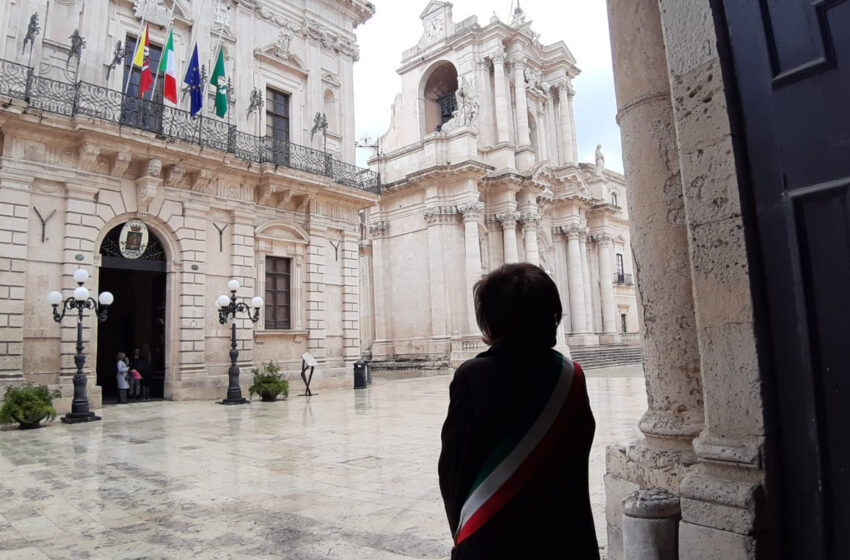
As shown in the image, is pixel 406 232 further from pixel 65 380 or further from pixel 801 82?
pixel 801 82

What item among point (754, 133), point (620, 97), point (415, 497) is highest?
point (620, 97)

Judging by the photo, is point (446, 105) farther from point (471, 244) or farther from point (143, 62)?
point (143, 62)

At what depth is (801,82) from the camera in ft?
7.72

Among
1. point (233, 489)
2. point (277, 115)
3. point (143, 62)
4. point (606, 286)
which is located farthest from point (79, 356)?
point (606, 286)

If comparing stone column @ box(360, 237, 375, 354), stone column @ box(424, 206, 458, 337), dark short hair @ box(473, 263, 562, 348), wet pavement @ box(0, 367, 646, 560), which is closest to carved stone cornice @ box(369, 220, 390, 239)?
stone column @ box(360, 237, 375, 354)

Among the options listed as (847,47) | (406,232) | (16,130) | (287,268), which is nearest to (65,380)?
(16,130)

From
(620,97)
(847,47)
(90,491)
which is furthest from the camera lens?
(90,491)

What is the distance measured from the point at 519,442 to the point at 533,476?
0.11 meters

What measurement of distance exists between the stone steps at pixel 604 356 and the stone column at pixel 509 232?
234 inches

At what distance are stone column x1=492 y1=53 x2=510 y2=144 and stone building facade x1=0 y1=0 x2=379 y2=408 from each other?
11.7 m

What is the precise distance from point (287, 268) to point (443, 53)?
20362 millimetres

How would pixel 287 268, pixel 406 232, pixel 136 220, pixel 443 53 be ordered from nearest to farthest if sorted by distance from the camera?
pixel 136 220 < pixel 287 268 < pixel 406 232 < pixel 443 53

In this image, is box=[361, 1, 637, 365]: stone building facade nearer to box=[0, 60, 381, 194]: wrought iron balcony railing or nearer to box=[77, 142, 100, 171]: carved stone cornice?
box=[0, 60, 381, 194]: wrought iron balcony railing

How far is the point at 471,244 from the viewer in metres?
27.8
